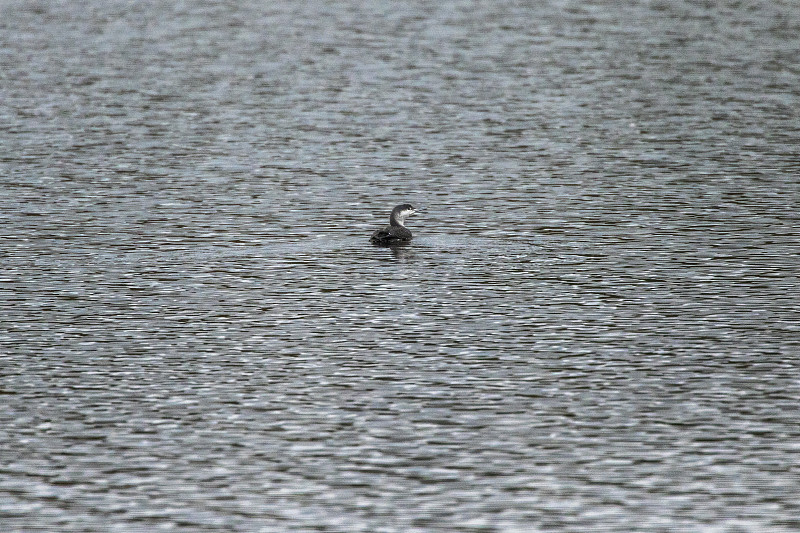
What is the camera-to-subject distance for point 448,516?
60.7ft

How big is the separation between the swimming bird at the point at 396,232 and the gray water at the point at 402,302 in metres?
0.34

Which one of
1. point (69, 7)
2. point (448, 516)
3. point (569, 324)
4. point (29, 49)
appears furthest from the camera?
point (69, 7)

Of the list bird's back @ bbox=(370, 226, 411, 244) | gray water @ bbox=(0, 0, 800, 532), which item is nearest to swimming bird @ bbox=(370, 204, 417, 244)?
bird's back @ bbox=(370, 226, 411, 244)

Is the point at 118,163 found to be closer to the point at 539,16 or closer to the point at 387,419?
the point at 387,419

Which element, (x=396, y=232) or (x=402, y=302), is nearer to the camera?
(x=402, y=302)

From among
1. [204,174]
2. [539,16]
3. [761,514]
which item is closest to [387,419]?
[761,514]

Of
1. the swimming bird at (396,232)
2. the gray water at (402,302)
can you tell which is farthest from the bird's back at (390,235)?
the gray water at (402,302)

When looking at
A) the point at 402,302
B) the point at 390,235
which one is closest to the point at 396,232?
the point at 390,235

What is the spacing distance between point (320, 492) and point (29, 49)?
61280mm

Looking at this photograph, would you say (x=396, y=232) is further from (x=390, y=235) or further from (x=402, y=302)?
(x=402, y=302)

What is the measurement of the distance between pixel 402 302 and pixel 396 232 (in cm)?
573

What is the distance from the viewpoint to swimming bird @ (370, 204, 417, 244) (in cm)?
3538

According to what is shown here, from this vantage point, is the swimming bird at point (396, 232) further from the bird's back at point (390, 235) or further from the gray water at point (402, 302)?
the gray water at point (402, 302)

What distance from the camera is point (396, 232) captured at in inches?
1391
